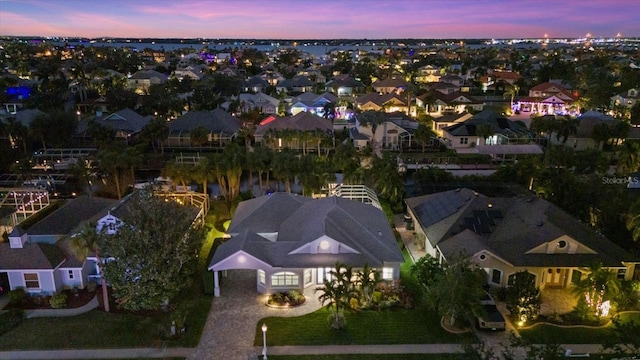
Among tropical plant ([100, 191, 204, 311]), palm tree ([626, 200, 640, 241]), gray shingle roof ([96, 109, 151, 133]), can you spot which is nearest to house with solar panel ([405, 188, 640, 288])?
palm tree ([626, 200, 640, 241])

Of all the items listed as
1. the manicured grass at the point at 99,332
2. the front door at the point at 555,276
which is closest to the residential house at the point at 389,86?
the front door at the point at 555,276

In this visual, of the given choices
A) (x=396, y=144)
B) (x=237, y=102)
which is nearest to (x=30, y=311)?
(x=396, y=144)

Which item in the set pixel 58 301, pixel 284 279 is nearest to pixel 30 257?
pixel 58 301

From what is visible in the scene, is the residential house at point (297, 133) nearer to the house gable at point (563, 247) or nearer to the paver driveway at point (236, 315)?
the paver driveway at point (236, 315)

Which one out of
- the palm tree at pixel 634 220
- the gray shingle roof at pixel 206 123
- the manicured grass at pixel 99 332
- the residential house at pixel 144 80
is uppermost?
the residential house at pixel 144 80

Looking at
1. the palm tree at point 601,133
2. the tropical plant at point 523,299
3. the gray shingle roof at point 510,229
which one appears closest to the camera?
the tropical plant at point 523,299

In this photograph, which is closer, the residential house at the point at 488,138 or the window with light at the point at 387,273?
the window with light at the point at 387,273
